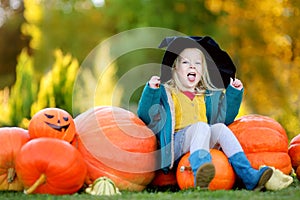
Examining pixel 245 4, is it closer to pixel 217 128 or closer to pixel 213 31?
pixel 213 31

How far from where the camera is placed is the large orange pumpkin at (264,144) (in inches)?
166

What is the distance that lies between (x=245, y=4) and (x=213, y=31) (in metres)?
0.88

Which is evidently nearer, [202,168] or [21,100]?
[202,168]

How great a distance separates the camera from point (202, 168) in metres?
3.81

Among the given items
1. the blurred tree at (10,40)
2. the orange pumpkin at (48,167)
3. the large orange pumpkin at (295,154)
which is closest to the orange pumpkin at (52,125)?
the orange pumpkin at (48,167)

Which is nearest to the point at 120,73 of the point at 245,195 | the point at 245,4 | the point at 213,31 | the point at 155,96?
the point at 213,31

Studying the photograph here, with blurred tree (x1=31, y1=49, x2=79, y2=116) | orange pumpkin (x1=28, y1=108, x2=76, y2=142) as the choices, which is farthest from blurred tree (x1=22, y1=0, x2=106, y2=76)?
orange pumpkin (x1=28, y1=108, x2=76, y2=142)

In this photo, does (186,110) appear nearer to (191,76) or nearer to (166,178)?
(191,76)

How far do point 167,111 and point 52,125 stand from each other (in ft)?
2.87

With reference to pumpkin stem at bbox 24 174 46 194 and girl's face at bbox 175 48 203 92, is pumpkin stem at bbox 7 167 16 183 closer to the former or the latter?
pumpkin stem at bbox 24 174 46 194

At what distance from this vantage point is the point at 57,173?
3787mm

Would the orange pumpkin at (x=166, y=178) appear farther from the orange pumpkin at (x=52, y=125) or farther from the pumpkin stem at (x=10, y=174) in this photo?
the pumpkin stem at (x=10, y=174)

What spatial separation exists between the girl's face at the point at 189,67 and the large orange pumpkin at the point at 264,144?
494 millimetres

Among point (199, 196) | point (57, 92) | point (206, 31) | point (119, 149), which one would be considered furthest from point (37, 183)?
Result: point (206, 31)
